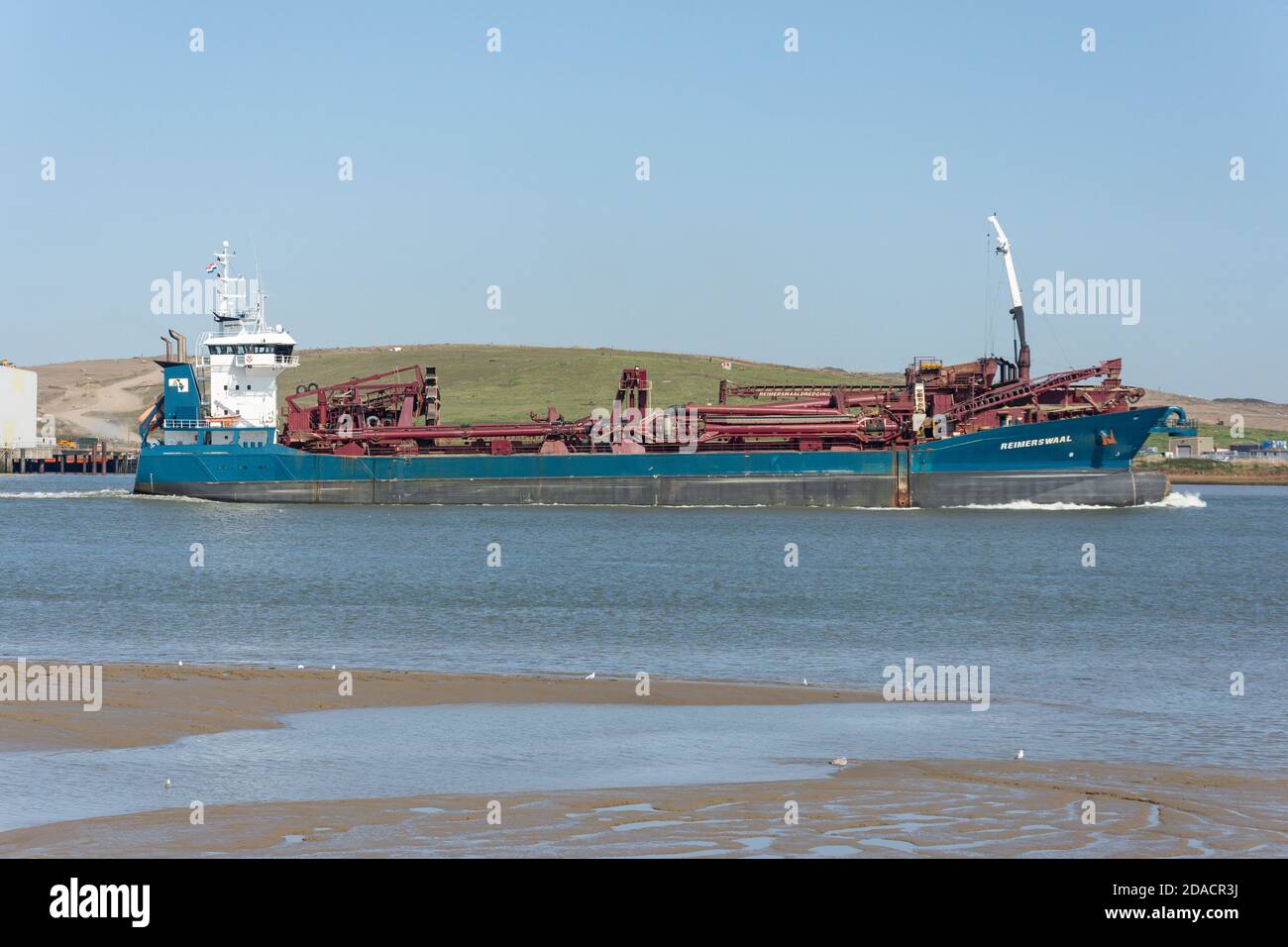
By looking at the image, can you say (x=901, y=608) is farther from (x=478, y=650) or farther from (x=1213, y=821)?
(x=1213, y=821)

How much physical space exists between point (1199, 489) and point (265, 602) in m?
88.2

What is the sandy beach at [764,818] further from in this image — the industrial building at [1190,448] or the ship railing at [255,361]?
the industrial building at [1190,448]

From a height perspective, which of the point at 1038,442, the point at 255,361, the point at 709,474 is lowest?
the point at 709,474

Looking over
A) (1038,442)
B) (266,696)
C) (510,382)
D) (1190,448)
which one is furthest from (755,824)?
(510,382)

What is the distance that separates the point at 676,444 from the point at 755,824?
1977 inches

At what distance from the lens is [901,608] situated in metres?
28.6

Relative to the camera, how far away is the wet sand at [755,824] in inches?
403

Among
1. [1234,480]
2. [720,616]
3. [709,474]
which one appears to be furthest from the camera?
[1234,480]

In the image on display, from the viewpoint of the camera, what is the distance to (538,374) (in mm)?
165000

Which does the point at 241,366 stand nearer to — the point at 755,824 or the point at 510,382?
the point at 755,824

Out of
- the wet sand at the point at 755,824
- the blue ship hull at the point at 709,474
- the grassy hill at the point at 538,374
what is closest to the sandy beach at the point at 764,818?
the wet sand at the point at 755,824

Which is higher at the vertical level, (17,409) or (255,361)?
(17,409)

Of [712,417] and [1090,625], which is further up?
[712,417]
